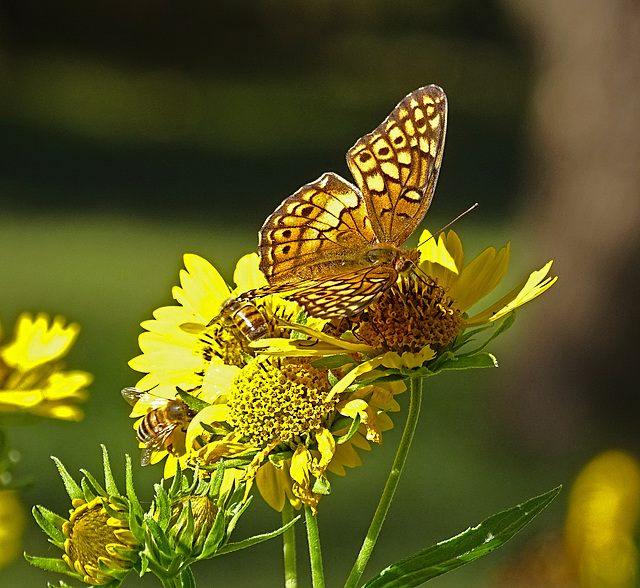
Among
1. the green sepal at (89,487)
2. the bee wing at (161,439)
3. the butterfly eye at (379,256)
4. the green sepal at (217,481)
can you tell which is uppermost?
the butterfly eye at (379,256)

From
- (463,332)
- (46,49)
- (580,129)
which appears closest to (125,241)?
(580,129)

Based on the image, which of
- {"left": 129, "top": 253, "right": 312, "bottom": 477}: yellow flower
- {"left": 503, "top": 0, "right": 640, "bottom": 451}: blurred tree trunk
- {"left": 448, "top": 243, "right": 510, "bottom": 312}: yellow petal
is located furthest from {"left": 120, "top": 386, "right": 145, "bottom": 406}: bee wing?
{"left": 503, "top": 0, "right": 640, "bottom": 451}: blurred tree trunk

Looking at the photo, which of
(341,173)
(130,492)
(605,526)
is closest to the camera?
(130,492)

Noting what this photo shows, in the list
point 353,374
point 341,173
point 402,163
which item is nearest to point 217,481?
point 353,374

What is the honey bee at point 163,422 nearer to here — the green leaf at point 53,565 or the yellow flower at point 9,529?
the green leaf at point 53,565

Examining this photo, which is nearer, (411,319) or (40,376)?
(411,319)

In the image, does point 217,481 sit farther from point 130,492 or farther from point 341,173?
point 341,173

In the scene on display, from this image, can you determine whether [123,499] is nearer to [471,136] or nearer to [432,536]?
[432,536]

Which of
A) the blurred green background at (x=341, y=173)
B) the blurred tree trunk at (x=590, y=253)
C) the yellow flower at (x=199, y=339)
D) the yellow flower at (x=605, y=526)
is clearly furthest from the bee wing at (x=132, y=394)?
the blurred tree trunk at (x=590, y=253)
